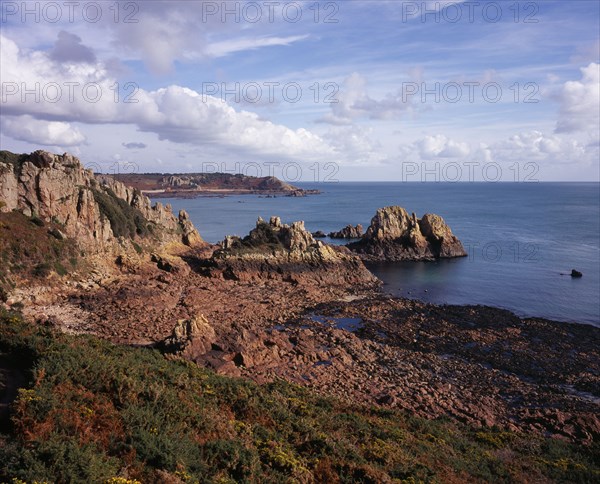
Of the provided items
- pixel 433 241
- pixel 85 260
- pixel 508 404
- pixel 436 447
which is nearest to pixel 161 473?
pixel 436 447

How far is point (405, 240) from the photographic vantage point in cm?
7275

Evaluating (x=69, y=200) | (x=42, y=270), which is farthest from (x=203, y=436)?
(x=69, y=200)

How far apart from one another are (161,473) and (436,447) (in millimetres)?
11929

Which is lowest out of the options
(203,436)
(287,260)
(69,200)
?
(287,260)

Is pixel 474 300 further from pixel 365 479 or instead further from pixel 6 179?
pixel 6 179

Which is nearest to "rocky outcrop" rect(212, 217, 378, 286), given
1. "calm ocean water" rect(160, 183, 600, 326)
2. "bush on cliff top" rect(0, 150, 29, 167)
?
"calm ocean water" rect(160, 183, 600, 326)

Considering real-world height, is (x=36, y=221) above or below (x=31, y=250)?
above

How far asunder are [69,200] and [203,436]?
39527mm

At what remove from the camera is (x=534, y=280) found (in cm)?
5644

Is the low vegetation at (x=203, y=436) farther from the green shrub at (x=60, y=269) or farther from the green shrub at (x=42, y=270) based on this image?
the green shrub at (x=60, y=269)

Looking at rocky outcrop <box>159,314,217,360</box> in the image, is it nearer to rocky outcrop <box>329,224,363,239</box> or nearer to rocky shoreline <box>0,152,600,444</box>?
rocky shoreline <box>0,152,600,444</box>

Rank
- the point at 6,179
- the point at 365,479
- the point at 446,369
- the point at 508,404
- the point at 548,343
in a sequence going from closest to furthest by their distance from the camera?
the point at 365,479
the point at 508,404
the point at 446,369
the point at 548,343
the point at 6,179

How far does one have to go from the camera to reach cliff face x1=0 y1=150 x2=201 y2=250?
41969 millimetres

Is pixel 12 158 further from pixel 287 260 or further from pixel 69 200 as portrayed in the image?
pixel 287 260
